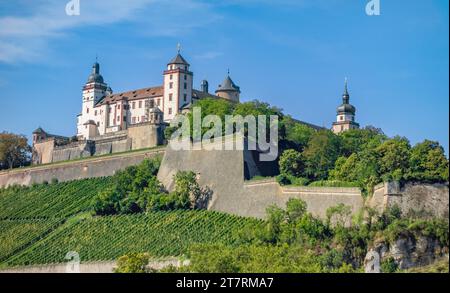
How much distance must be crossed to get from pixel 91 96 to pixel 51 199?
14.2 m

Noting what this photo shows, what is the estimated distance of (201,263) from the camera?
3186 cm

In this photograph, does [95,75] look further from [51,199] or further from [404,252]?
[404,252]

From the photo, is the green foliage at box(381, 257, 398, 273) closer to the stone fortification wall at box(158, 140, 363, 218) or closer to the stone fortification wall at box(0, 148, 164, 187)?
the stone fortification wall at box(158, 140, 363, 218)

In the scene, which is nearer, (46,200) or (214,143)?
(214,143)

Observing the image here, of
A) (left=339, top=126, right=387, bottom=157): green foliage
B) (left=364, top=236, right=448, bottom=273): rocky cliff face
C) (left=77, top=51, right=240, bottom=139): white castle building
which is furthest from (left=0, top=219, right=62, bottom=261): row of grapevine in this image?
(left=364, top=236, right=448, bottom=273): rocky cliff face

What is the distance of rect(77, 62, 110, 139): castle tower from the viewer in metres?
67.4

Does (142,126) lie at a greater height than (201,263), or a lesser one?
greater

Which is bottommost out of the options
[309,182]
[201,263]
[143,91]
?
[201,263]

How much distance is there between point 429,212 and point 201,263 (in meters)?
9.12

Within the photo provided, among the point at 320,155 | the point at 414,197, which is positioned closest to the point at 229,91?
the point at 320,155

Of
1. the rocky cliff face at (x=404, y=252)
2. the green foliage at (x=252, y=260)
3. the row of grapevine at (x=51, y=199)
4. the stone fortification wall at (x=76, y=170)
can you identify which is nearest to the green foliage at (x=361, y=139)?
the stone fortification wall at (x=76, y=170)
